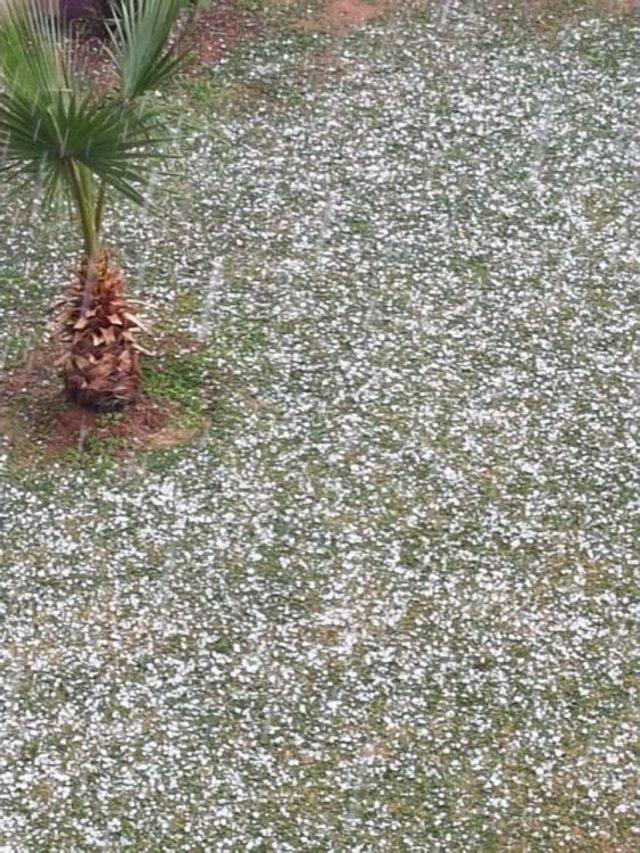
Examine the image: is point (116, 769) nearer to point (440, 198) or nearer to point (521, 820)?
point (521, 820)

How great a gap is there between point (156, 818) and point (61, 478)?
1.79 metres

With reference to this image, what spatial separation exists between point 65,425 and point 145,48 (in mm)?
1688

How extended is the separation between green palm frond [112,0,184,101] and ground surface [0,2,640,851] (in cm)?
147

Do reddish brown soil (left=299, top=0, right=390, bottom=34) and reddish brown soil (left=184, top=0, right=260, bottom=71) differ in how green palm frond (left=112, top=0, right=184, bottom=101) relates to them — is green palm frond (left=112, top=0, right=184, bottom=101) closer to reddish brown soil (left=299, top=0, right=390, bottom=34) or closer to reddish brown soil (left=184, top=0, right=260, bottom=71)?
reddish brown soil (left=184, top=0, right=260, bottom=71)

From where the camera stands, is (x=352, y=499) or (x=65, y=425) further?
(x=65, y=425)

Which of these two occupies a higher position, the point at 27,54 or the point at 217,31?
the point at 217,31

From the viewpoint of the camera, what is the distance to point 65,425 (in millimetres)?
7125

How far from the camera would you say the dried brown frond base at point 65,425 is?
702 cm

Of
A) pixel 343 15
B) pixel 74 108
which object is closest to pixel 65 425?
pixel 74 108

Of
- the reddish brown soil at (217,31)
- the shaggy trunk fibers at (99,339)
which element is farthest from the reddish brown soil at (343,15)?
the shaggy trunk fibers at (99,339)

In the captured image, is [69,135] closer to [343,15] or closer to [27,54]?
[27,54]

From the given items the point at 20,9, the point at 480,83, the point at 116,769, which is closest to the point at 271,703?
the point at 116,769

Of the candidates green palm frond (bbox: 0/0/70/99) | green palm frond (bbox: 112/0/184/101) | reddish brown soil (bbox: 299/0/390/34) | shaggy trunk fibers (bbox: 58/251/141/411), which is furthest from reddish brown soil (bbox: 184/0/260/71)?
green palm frond (bbox: 0/0/70/99)

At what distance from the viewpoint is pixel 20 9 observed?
6.25m
